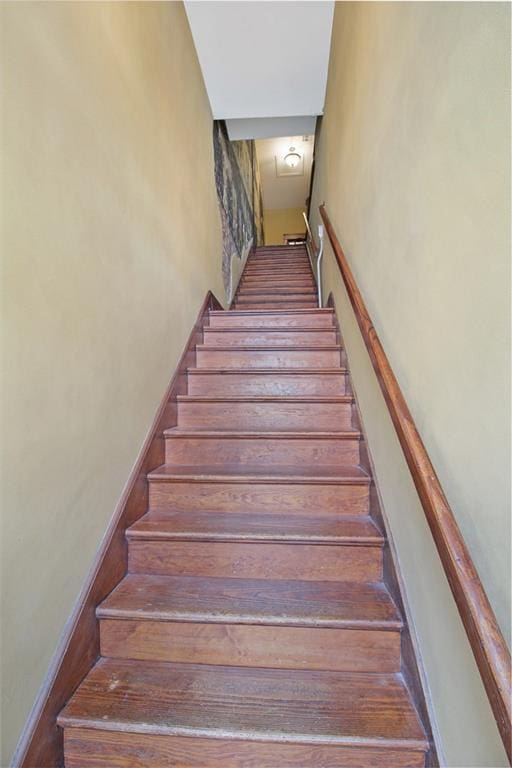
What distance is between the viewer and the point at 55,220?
1024mm

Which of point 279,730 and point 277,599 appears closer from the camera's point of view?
point 279,730

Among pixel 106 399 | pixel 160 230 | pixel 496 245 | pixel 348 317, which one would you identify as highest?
pixel 160 230

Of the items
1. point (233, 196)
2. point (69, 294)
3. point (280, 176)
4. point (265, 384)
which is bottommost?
point (265, 384)

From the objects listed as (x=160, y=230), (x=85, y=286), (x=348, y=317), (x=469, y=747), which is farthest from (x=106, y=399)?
(x=348, y=317)

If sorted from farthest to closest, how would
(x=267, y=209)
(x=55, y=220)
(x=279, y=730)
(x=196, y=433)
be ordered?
(x=267, y=209) → (x=196, y=433) → (x=55, y=220) → (x=279, y=730)

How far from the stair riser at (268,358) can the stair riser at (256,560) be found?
1291 millimetres

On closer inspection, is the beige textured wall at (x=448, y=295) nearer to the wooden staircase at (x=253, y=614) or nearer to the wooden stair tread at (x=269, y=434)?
the wooden staircase at (x=253, y=614)

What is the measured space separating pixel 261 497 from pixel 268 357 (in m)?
1.10

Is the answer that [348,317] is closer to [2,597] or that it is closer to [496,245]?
[496,245]

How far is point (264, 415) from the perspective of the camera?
204cm

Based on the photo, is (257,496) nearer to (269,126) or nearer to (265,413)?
(265,413)

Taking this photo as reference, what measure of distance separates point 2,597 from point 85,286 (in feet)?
2.82

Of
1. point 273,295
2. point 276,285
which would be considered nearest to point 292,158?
point 276,285

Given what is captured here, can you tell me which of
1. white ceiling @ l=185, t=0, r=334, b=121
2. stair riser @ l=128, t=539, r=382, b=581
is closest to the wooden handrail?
stair riser @ l=128, t=539, r=382, b=581
